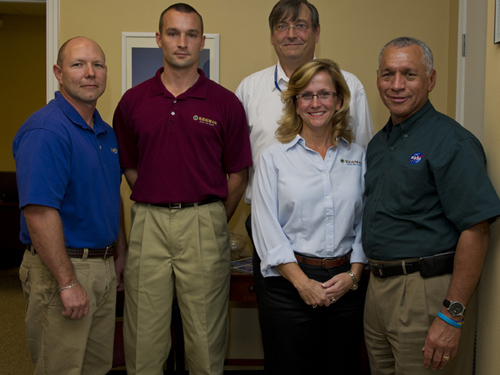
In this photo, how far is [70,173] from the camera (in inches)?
77.4

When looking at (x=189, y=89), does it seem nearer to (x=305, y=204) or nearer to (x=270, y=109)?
(x=270, y=109)

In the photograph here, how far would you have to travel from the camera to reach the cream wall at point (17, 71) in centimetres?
723

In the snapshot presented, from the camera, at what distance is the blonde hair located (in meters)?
2.02

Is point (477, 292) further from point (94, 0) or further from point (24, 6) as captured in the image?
point (24, 6)

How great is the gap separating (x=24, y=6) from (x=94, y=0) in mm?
4337

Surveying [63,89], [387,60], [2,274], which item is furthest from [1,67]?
[387,60]

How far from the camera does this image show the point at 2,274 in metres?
5.88

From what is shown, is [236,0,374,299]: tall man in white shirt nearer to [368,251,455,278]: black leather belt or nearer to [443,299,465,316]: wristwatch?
[368,251,455,278]: black leather belt

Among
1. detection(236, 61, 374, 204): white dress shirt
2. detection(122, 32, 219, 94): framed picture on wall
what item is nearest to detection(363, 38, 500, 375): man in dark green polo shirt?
detection(236, 61, 374, 204): white dress shirt

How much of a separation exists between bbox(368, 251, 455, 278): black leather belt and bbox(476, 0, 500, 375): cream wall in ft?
0.59

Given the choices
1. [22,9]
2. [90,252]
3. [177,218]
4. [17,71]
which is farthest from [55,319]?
[17,71]

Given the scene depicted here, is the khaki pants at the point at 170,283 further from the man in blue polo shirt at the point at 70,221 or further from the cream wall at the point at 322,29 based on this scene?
the cream wall at the point at 322,29

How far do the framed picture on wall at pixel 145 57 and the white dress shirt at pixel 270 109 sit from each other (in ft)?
2.23

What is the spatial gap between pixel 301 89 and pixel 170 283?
1.07m
